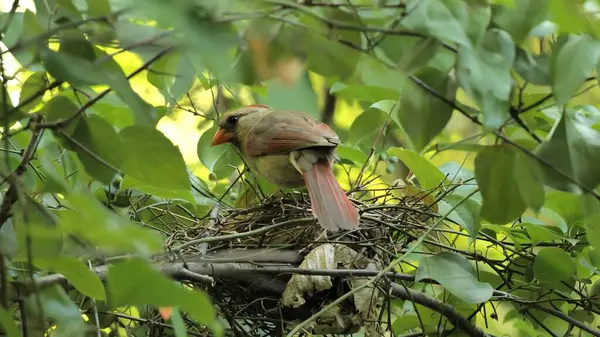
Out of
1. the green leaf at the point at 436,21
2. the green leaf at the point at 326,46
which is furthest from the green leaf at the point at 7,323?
the green leaf at the point at 436,21

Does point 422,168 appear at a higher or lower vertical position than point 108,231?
lower

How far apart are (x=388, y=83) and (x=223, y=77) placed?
22 cm

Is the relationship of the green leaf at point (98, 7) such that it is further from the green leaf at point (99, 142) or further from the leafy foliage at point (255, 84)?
the green leaf at point (99, 142)

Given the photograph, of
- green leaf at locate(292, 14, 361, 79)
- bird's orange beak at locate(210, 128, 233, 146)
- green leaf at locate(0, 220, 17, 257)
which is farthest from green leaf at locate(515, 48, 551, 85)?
bird's orange beak at locate(210, 128, 233, 146)

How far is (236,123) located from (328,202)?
84 centimetres

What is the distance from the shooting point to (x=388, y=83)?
3.21 feet

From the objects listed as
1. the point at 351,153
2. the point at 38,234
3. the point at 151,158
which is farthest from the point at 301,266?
the point at 38,234

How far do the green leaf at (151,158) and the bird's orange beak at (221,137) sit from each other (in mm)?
1517

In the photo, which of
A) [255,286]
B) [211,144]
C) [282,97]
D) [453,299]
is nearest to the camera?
[282,97]

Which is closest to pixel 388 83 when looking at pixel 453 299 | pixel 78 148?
pixel 78 148

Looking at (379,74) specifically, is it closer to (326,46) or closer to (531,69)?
(326,46)

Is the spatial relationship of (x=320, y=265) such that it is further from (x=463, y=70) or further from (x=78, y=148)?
(x=463, y=70)

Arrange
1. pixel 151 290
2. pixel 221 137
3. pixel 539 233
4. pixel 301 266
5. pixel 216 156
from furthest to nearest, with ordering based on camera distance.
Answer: pixel 221 137 → pixel 216 156 → pixel 539 233 → pixel 301 266 → pixel 151 290

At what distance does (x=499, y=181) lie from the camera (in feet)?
3.39
